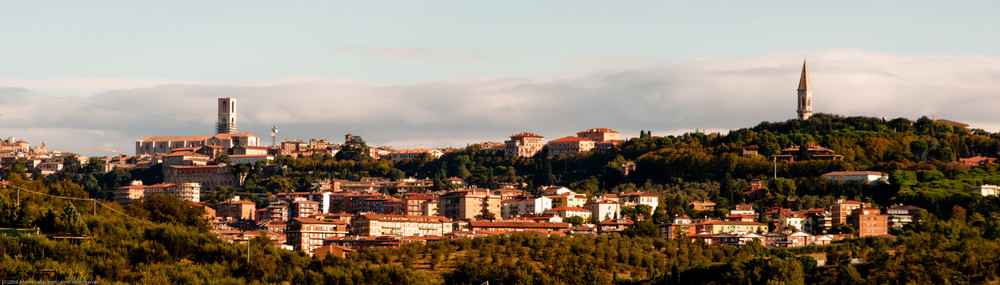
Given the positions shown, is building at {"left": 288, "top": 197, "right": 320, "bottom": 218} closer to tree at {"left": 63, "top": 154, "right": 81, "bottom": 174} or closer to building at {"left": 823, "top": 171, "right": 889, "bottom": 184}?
building at {"left": 823, "top": 171, "right": 889, "bottom": 184}

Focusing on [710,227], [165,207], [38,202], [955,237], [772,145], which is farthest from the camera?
[772,145]

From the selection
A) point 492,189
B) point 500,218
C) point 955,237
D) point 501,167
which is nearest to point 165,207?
point 955,237

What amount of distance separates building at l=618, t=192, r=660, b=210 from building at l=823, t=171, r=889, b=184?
425 inches

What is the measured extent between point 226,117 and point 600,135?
145 feet

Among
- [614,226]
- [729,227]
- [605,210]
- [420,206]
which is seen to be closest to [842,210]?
[729,227]

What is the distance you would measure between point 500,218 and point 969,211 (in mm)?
26963

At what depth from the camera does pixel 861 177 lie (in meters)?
83.4

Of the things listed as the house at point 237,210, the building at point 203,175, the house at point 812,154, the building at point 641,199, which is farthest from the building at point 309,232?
the building at point 203,175

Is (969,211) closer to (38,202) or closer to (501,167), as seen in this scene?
(501,167)

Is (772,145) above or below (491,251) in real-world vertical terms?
above

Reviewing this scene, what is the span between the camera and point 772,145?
92.5 meters

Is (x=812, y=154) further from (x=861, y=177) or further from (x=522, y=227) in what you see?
(x=522, y=227)

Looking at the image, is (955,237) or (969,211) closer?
(955,237)

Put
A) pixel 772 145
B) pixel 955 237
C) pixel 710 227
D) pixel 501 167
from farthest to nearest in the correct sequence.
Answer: pixel 501 167
pixel 772 145
pixel 710 227
pixel 955 237
